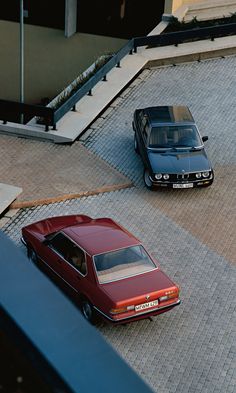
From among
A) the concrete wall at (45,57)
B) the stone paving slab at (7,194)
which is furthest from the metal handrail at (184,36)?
the stone paving slab at (7,194)

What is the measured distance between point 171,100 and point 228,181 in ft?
15.5

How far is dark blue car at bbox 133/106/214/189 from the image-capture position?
1952 centimetres

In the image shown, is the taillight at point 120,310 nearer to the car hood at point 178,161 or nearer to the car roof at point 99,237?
the car roof at point 99,237

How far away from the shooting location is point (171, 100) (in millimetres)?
24812

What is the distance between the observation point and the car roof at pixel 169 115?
2075 centimetres

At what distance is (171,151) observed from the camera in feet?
65.6

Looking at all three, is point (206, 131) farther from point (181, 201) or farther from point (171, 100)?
point (181, 201)

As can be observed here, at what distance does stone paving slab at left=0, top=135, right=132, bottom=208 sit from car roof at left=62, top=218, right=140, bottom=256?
3.06 metres

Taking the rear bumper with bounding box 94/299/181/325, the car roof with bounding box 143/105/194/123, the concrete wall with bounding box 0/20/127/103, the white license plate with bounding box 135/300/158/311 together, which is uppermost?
the car roof with bounding box 143/105/194/123

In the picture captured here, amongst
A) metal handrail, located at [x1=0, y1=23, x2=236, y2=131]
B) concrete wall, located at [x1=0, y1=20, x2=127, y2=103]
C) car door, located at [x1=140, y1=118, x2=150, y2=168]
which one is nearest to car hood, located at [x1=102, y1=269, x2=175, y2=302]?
car door, located at [x1=140, y1=118, x2=150, y2=168]

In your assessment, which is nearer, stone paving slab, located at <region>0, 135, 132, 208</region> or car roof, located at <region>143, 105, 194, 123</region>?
stone paving slab, located at <region>0, 135, 132, 208</region>

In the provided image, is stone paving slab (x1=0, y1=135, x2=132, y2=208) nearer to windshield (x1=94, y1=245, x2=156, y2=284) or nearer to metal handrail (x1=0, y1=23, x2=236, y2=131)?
metal handrail (x1=0, y1=23, x2=236, y2=131)

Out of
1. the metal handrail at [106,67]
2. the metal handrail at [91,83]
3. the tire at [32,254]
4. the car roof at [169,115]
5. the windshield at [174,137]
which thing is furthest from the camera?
the metal handrail at [91,83]

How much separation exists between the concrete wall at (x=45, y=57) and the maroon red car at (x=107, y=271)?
13.0m
